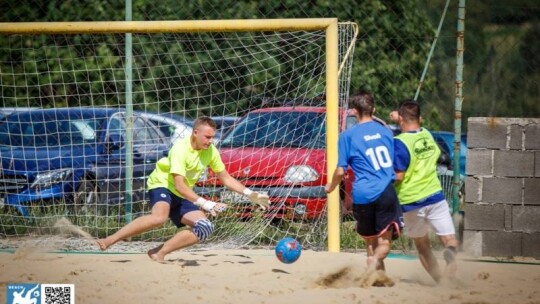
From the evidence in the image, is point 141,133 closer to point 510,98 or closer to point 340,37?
point 340,37

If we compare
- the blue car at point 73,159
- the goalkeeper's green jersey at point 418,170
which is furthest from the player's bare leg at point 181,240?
the goalkeeper's green jersey at point 418,170

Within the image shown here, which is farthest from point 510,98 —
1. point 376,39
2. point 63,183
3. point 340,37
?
point 63,183

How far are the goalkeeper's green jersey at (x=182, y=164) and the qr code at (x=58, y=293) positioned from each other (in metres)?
1.49

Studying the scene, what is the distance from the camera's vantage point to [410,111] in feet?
24.4

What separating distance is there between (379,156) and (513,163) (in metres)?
2.36

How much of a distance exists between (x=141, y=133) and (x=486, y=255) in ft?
12.6

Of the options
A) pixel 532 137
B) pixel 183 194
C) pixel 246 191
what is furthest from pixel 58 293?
pixel 532 137

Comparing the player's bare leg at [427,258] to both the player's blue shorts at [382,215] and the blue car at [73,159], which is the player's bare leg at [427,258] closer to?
the player's blue shorts at [382,215]

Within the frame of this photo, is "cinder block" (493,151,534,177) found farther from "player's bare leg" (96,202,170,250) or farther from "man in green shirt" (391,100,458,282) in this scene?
"player's bare leg" (96,202,170,250)

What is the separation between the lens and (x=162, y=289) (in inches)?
288

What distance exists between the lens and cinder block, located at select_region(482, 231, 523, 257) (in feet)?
30.0

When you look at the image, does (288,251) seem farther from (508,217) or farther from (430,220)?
(508,217)

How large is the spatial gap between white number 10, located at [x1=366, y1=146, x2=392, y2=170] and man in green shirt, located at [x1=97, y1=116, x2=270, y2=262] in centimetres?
130

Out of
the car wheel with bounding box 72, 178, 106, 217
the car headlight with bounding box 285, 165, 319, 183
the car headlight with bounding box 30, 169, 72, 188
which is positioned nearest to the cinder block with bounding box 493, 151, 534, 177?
the car headlight with bounding box 285, 165, 319, 183
